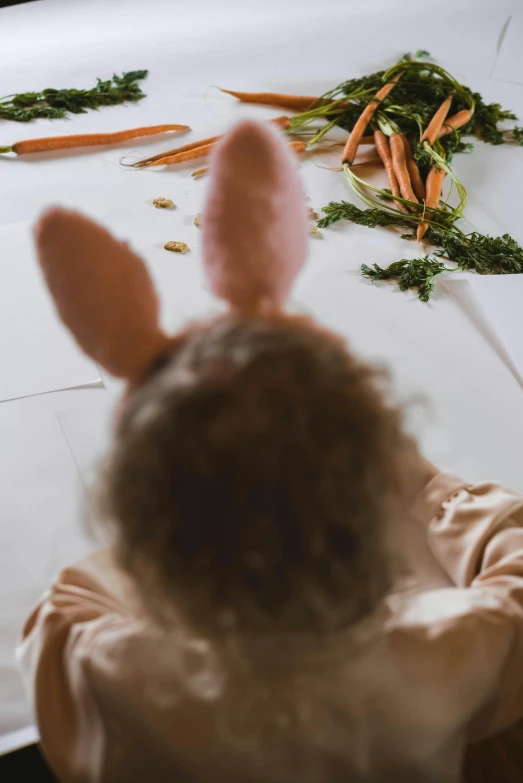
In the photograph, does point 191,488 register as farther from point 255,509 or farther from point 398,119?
point 398,119

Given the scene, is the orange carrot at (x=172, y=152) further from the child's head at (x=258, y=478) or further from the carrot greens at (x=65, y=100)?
the child's head at (x=258, y=478)

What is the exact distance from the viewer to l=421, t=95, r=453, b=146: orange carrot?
1462mm

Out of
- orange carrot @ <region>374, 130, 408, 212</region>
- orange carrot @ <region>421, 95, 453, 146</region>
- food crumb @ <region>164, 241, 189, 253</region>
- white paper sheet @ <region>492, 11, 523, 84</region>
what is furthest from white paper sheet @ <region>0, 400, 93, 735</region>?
white paper sheet @ <region>492, 11, 523, 84</region>

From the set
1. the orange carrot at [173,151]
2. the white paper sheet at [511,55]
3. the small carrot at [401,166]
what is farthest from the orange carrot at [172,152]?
the white paper sheet at [511,55]

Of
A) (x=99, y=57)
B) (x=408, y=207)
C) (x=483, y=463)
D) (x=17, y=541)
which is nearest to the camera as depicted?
(x=17, y=541)

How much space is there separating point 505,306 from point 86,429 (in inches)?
24.7

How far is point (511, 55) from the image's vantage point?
1875 mm

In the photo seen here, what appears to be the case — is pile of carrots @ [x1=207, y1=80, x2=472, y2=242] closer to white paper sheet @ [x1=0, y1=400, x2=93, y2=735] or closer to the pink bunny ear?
white paper sheet @ [x1=0, y1=400, x2=93, y2=735]

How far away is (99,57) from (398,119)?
0.66m

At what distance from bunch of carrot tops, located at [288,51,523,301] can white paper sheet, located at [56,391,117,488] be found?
0.47 meters

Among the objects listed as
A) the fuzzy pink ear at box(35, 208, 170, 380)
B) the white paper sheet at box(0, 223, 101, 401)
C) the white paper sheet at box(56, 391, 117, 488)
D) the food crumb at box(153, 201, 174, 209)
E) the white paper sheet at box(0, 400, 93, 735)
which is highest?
the fuzzy pink ear at box(35, 208, 170, 380)

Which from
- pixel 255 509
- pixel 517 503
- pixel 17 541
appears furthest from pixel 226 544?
pixel 17 541

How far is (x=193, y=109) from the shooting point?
1.61m

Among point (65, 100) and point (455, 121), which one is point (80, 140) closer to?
point (65, 100)
